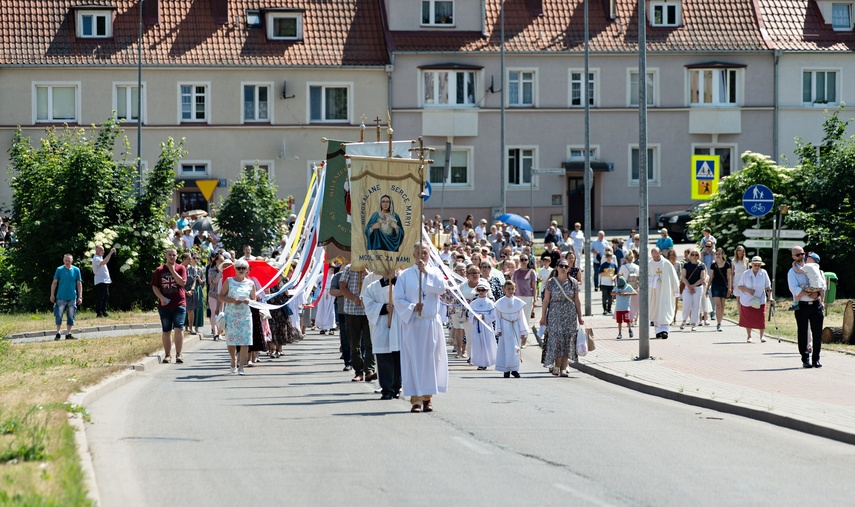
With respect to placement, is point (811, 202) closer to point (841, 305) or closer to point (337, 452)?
point (841, 305)

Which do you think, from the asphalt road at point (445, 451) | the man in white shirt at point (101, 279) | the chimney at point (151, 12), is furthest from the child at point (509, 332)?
the chimney at point (151, 12)

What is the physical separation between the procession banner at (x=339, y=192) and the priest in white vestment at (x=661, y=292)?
5684mm

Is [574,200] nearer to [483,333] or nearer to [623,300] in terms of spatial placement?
[623,300]

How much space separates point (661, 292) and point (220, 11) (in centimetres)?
3260

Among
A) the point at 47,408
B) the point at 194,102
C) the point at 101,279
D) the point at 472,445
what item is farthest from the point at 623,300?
the point at 194,102

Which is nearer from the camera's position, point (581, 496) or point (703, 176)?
point (581, 496)

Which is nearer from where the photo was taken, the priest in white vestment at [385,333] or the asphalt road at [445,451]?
the asphalt road at [445,451]

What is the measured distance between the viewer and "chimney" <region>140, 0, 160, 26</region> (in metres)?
54.2

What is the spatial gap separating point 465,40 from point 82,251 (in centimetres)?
2381

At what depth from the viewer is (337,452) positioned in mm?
12055

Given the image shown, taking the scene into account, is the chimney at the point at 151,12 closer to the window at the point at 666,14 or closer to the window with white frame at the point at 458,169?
the window with white frame at the point at 458,169

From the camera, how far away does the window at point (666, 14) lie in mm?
55781

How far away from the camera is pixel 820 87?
56094 millimetres

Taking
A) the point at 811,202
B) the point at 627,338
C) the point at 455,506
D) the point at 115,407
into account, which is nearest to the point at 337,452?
the point at 455,506
